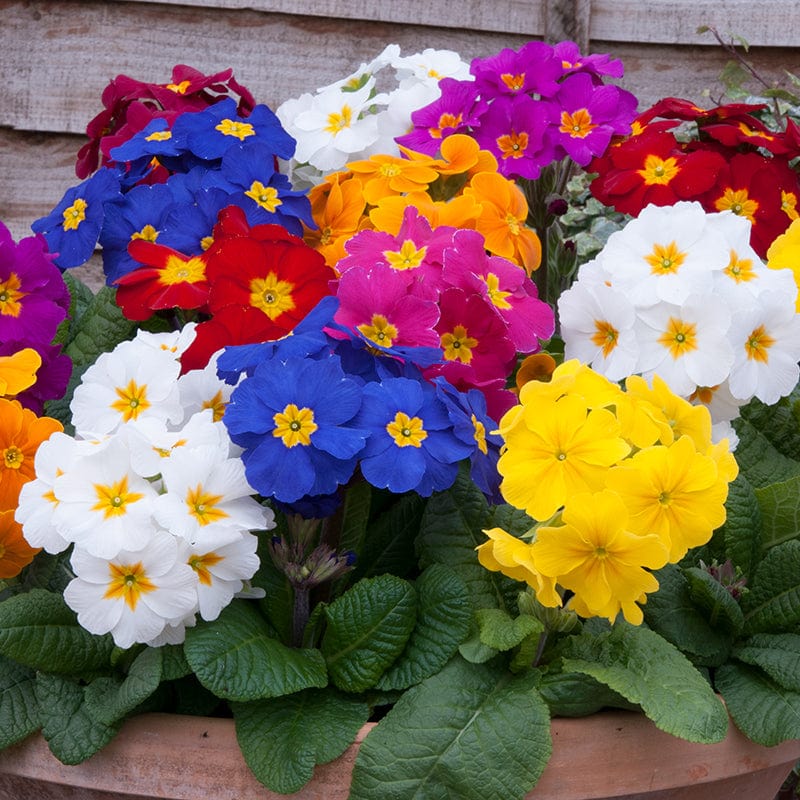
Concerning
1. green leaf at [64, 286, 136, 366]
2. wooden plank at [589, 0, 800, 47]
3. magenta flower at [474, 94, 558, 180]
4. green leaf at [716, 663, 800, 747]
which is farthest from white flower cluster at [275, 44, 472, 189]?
wooden plank at [589, 0, 800, 47]

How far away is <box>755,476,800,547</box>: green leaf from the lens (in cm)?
131

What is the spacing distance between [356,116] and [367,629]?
80 cm

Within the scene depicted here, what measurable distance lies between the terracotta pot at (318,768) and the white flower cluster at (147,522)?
10 centimetres

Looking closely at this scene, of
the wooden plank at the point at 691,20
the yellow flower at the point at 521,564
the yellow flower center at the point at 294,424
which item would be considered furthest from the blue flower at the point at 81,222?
the wooden plank at the point at 691,20

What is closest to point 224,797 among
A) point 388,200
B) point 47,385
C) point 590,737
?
point 590,737

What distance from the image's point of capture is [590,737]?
3.66 ft

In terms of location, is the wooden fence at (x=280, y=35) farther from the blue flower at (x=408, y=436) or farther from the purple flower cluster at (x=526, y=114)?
the blue flower at (x=408, y=436)

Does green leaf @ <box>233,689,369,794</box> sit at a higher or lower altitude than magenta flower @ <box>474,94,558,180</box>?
lower

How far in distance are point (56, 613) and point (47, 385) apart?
298 mm

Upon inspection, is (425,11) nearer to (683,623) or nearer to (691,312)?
(691,312)

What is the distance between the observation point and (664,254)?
132cm

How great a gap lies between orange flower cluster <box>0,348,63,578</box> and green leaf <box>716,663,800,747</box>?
2.53 feet

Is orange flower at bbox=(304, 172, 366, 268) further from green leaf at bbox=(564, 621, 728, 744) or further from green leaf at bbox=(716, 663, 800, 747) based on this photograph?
green leaf at bbox=(716, 663, 800, 747)

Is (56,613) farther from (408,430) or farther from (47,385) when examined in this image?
Answer: (408,430)
